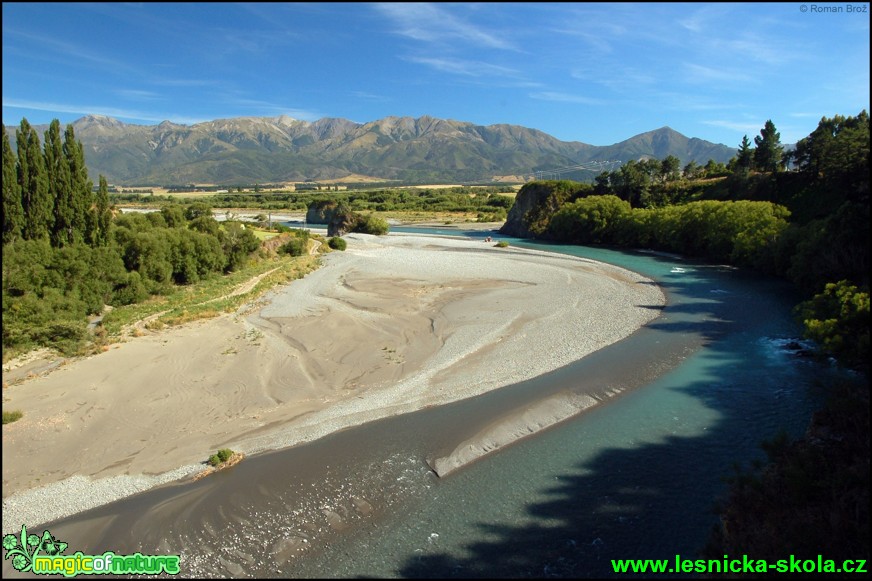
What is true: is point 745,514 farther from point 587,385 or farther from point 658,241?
point 658,241

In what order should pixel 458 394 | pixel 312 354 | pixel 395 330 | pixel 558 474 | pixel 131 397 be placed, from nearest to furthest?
pixel 558 474 → pixel 131 397 → pixel 458 394 → pixel 312 354 → pixel 395 330

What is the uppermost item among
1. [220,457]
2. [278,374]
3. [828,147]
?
[828,147]

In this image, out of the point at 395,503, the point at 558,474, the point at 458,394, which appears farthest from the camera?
the point at 458,394

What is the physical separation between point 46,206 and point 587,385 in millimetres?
30218

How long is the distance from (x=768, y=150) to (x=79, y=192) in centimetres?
7473

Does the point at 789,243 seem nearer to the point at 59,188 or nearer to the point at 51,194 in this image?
the point at 59,188

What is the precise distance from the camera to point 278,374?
20.9m

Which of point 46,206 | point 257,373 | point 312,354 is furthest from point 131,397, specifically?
point 46,206

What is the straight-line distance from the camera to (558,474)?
45.8 feet

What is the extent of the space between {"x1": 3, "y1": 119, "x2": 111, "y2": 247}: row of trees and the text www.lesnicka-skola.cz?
31.7m

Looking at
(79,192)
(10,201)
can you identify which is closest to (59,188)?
(79,192)

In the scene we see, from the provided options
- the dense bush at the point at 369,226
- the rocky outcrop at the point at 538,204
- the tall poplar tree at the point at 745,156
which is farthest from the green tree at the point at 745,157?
the dense bush at the point at 369,226

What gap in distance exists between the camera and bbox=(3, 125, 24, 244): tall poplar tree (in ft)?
86.8

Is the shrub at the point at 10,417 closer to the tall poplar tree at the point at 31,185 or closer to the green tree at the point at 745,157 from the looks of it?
the tall poplar tree at the point at 31,185
